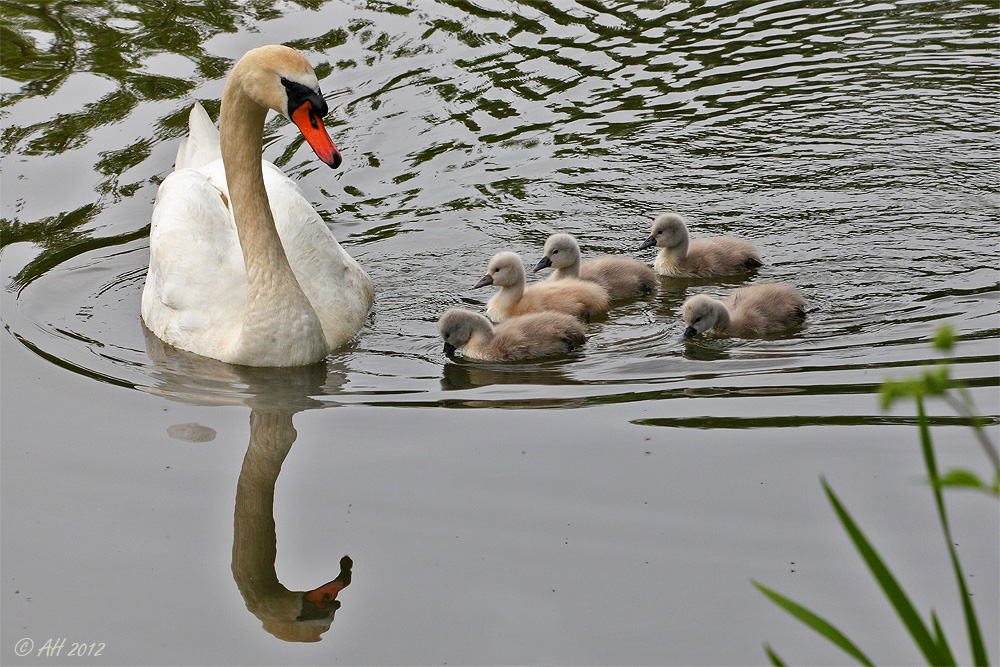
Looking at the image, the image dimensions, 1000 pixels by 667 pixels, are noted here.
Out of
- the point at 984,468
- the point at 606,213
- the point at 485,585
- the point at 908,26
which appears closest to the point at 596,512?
the point at 485,585

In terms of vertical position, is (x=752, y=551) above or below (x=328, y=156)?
below

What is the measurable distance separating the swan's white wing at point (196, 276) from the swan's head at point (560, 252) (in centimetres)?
188

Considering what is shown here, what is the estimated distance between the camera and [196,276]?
6.36 meters

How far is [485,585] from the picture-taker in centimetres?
377

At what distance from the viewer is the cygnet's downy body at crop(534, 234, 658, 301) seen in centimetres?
698

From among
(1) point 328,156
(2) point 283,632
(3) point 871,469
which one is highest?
(1) point 328,156

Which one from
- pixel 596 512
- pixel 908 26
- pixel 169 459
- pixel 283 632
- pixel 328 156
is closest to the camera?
pixel 283 632

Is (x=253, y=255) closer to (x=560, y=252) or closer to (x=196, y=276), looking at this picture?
(x=196, y=276)

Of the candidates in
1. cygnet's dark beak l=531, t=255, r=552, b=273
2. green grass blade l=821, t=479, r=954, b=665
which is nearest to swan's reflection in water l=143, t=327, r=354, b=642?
cygnet's dark beak l=531, t=255, r=552, b=273

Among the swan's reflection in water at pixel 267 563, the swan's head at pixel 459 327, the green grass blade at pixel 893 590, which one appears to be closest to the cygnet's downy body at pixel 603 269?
the swan's head at pixel 459 327

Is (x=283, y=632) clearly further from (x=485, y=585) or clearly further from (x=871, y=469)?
(x=871, y=469)

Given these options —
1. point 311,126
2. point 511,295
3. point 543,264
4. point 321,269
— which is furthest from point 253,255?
point 543,264

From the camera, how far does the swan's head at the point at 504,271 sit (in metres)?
6.61

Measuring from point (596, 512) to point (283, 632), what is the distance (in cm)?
122
